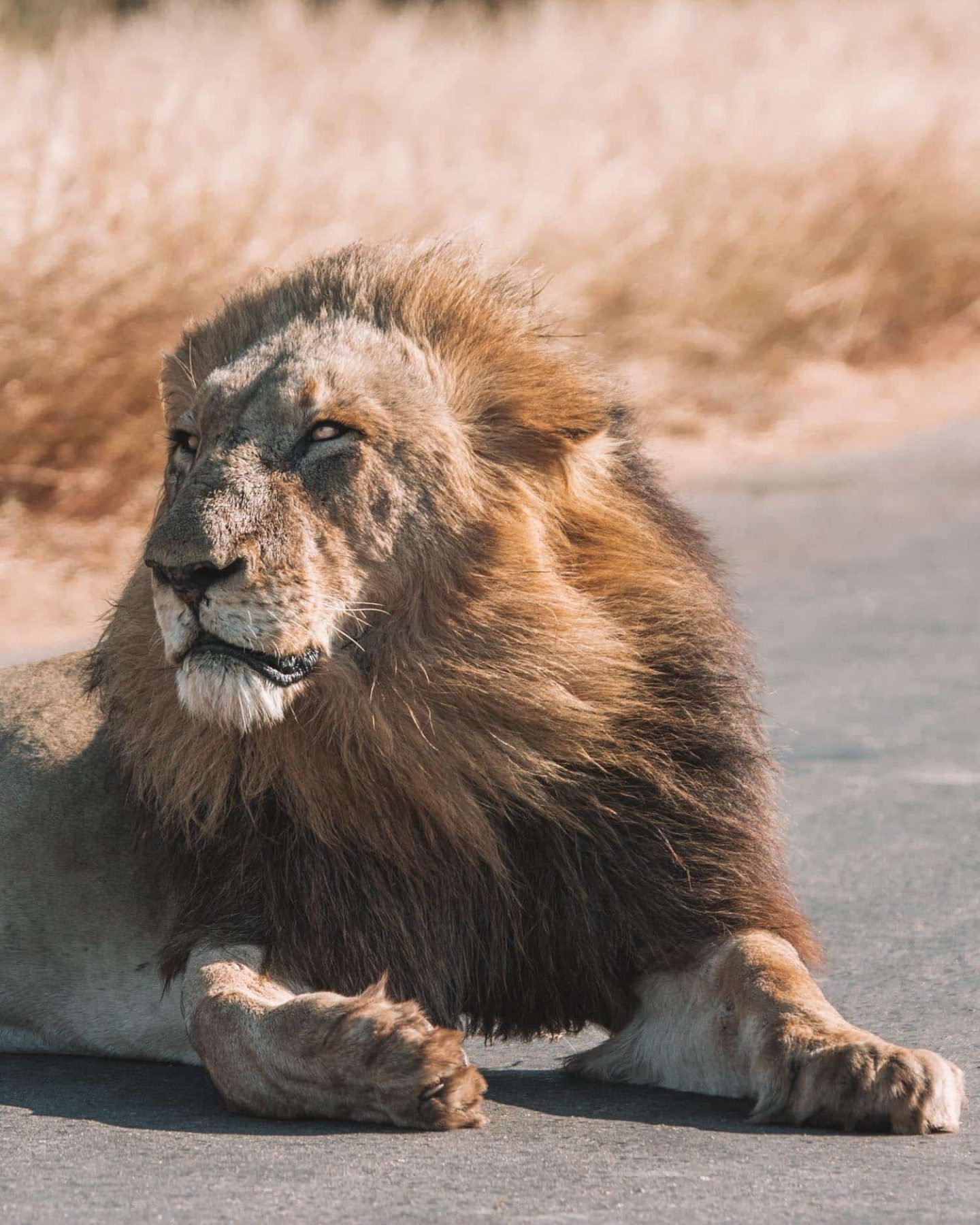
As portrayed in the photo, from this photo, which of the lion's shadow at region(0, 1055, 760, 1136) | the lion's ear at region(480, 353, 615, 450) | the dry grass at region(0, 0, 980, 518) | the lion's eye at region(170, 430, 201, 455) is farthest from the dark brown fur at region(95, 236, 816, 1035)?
the dry grass at region(0, 0, 980, 518)

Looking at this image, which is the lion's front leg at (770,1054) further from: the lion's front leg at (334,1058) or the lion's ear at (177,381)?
the lion's ear at (177,381)

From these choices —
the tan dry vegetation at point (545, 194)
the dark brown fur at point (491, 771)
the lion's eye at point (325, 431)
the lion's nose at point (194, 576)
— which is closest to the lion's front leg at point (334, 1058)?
the dark brown fur at point (491, 771)

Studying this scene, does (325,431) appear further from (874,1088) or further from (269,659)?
(874,1088)

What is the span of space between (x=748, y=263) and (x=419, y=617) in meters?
10.5

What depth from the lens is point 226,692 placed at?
10.9ft

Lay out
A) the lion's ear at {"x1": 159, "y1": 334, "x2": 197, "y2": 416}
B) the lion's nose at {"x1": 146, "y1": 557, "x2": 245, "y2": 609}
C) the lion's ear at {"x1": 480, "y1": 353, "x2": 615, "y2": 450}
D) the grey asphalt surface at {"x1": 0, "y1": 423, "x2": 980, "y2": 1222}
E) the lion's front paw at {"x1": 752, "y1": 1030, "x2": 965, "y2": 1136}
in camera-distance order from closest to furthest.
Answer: the grey asphalt surface at {"x1": 0, "y1": 423, "x2": 980, "y2": 1222} < the lion's front paw at {"x1": 752, "y1": 1030, "x2": 965, "y2": 1136} < the lion's nose at {"x1": 146, "y1": 557, "x2": 245, "y2": 609} < the lion's ear at {"x1": 480, "y1": 353, "x2": 615, "y2": 450} < the lion's ear at {"x1": 159, "y1": 334, "x2": 197, "y2": 416}

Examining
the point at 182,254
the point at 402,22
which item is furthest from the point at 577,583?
the point at 402,22

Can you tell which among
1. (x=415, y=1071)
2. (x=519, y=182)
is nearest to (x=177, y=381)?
(x=415, y=1071)

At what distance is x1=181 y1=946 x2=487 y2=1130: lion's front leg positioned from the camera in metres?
3.14

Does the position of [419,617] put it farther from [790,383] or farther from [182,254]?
[790,383]

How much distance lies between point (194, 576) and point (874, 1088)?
131cm

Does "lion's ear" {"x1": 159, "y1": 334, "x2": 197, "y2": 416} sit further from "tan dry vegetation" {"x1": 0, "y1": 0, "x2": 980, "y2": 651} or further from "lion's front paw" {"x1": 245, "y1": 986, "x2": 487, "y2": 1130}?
"tan dry vegetation" {"x1": 0, "y1": 0, "x2": 980, "y2": 651}

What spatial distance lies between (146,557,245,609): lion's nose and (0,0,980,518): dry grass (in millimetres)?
5652

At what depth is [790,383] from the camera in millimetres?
14016
